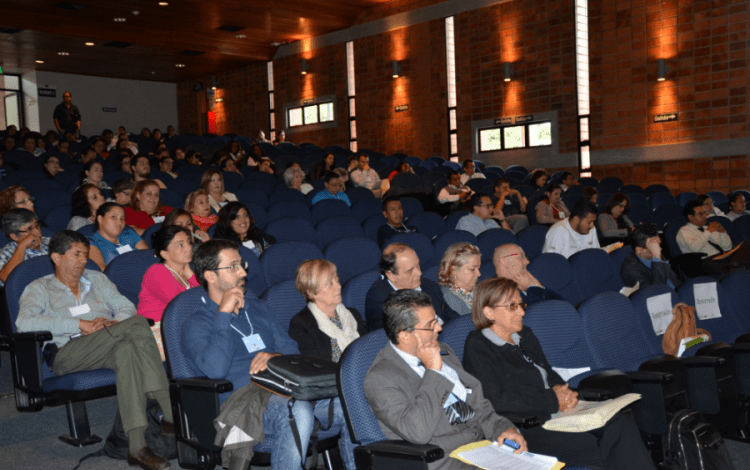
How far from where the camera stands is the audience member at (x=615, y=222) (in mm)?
6426

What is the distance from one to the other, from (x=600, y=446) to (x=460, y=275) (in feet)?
3.80

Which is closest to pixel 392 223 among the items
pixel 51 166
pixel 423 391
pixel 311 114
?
pixel 423 391

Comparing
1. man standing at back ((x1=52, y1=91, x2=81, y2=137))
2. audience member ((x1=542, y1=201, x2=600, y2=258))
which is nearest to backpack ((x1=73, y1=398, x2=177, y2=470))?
audience member ((x1=542, y1=201, x2=600, y2=258))

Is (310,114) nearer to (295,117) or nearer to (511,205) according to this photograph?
(295,117)

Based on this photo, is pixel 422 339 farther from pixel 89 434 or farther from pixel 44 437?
pixel 44 437

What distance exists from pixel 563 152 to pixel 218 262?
Answer: 10.7 metres

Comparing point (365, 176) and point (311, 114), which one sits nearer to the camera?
point (365, 176)

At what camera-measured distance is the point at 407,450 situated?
1.86 meters

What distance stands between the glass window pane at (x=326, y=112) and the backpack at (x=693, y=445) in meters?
14.3

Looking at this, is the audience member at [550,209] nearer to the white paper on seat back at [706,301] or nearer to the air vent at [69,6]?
the white paper on seat back at [706,301]

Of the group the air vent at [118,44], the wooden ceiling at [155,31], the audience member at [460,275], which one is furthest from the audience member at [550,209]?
the air vent at [118,44]

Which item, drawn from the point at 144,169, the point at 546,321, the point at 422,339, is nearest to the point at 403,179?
the point at 144,169

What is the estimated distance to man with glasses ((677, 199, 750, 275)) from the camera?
5562 millimetres

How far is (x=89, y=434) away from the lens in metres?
3.10
